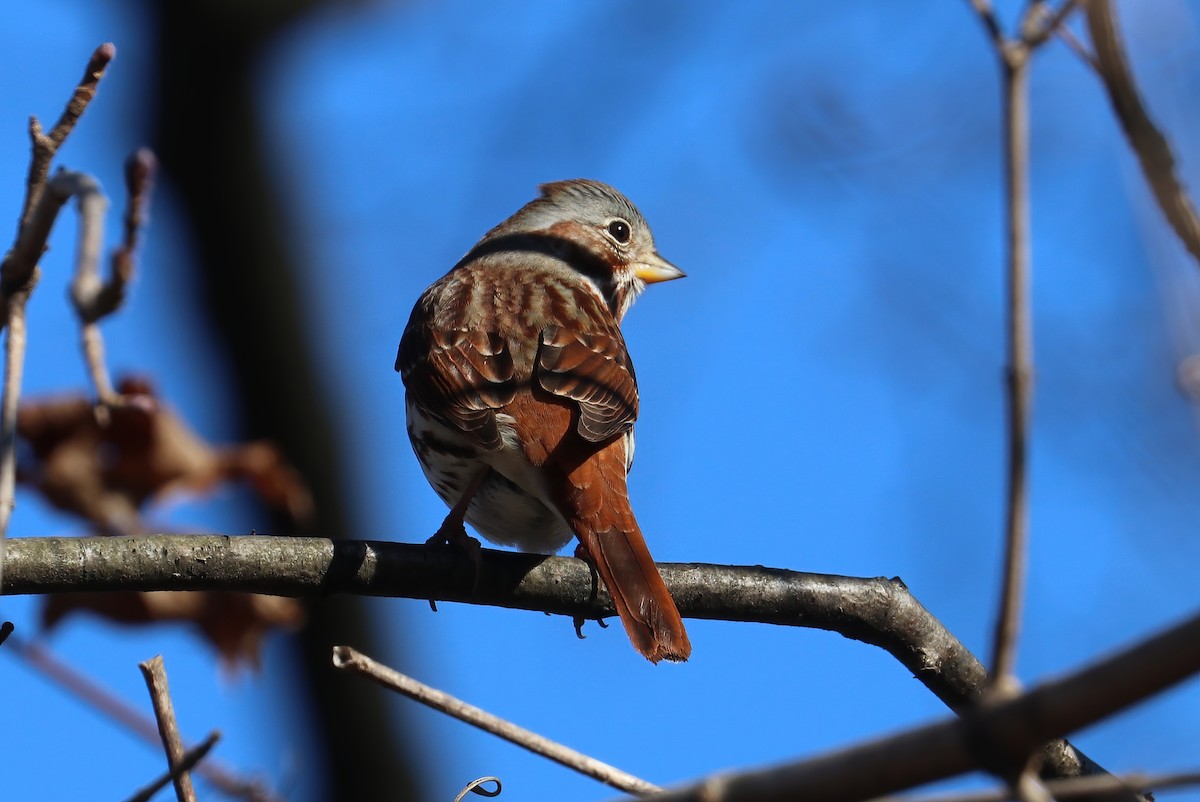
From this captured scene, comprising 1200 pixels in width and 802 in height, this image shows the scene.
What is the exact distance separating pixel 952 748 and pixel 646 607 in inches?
90.3

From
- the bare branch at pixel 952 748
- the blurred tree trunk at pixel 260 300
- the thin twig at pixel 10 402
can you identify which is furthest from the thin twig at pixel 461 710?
the blurred tree trunk at pixel 260 300

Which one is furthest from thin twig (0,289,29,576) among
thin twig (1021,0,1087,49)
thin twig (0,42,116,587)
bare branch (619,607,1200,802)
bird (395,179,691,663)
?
bird (395,179,691,663)

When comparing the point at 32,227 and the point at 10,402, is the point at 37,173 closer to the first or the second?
the point at 32,227

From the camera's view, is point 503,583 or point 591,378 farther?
point 591,378

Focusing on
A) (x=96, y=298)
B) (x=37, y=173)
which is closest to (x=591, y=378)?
(x=96, y=298)

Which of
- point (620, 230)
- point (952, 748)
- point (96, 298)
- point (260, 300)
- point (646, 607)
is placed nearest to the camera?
point (952, 748)

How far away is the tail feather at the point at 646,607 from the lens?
3.67 metres

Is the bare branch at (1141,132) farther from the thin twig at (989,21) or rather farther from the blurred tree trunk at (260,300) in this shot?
the blurred tree trunk at (260,300)

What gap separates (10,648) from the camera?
12.3ft

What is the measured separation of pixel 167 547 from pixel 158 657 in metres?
0.94

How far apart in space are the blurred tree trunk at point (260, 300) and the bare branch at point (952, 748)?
242 inches

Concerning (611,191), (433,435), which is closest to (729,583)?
(433,435)

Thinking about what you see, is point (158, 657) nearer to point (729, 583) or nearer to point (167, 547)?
point (167, 547)

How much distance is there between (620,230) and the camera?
21.8 feet
